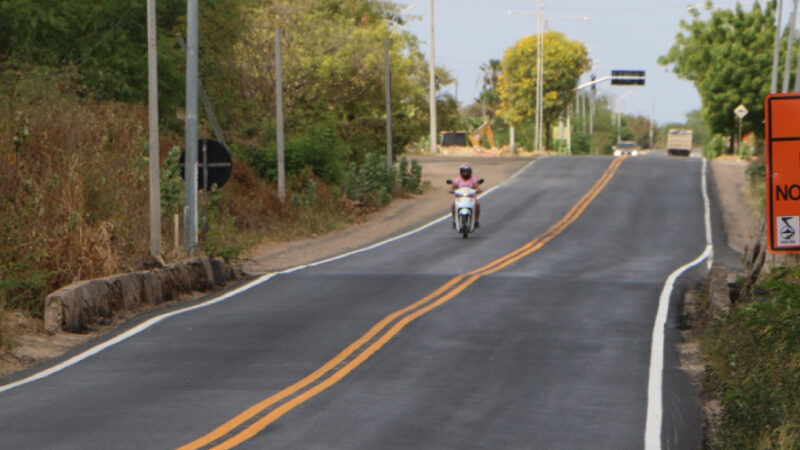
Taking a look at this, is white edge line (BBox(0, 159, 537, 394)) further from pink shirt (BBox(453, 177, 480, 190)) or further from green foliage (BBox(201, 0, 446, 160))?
green foliage (BBox(201, 0, 446, 160))

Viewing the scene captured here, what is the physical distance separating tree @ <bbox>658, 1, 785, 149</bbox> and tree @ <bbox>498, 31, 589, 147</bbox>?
1904 centimetres

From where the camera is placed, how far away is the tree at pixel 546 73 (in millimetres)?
99500

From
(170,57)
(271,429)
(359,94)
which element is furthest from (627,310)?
(359,94)

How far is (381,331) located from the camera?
1616cm

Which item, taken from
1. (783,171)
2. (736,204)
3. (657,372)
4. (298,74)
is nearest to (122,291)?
(657,372)

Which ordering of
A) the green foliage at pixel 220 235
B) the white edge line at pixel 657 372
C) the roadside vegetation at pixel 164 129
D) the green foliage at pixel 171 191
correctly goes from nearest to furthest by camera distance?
the white edge line at pixel 657 372 < the roadside vegetation at pixel 164 129 < the green foliage at pixel 220 235 < the green foliage at pixel 171 191

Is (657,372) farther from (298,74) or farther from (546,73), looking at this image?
(546,73)

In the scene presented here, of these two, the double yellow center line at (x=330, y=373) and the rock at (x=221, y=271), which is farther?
the rock at (x=221, y=271)

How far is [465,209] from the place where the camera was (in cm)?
3253

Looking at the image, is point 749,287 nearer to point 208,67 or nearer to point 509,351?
point 509,351

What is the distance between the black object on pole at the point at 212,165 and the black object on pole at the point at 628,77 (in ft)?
184

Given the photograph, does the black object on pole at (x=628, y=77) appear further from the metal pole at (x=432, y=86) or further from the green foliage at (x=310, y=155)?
the green foliage at (x=310, y=155)

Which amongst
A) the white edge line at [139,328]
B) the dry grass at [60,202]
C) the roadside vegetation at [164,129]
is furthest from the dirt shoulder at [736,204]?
the dry grass at [60,202]

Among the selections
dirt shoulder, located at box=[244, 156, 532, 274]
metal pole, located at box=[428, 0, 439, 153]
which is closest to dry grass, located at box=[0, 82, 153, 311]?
dirt shoulder, located at box=[244, 156, 532, 274]
